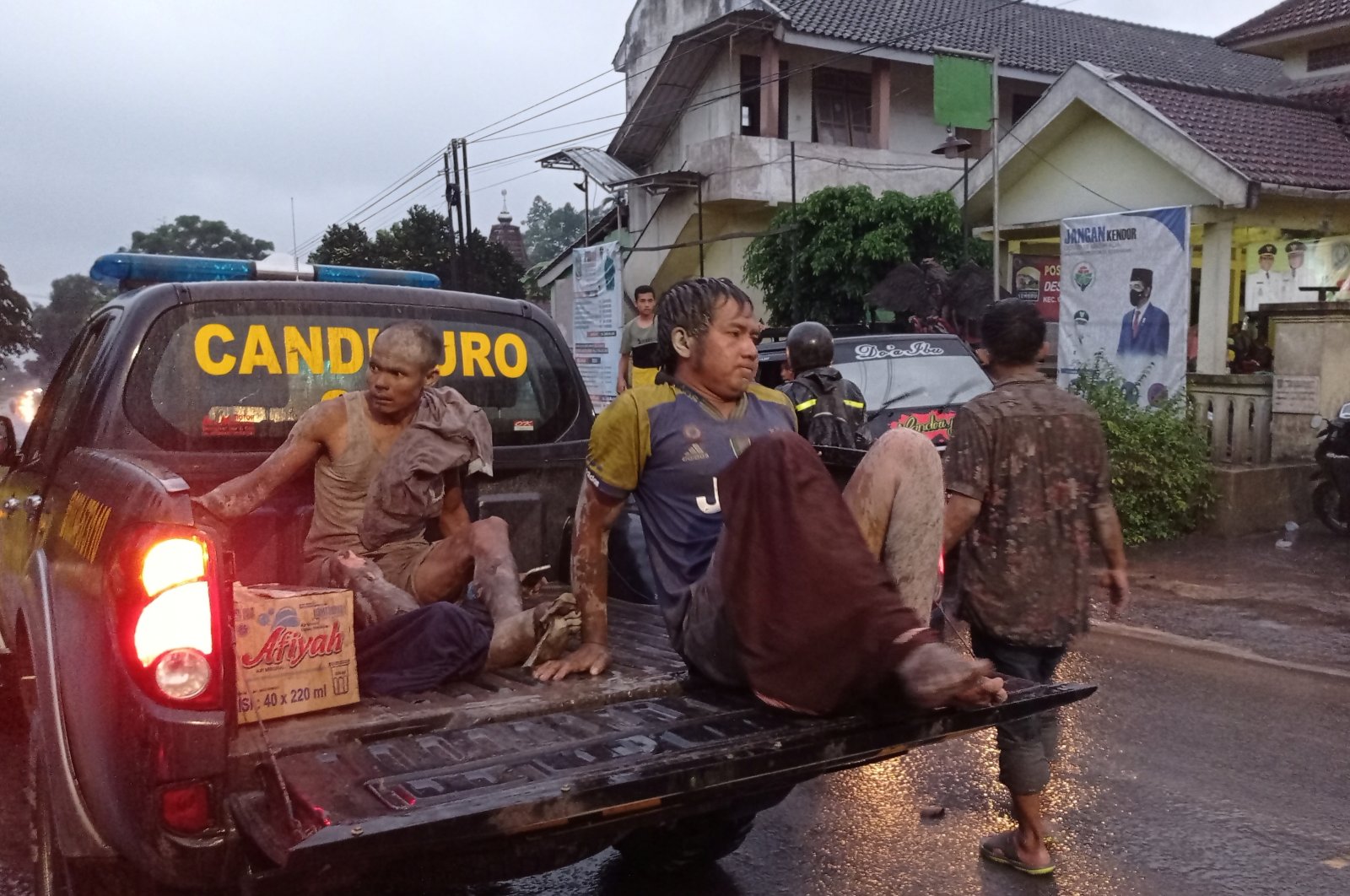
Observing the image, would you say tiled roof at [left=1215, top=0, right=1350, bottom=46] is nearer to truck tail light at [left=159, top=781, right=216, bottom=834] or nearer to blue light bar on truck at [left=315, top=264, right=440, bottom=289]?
blue light bar on truck at [left=315, top=264, right=440, bottom=289]

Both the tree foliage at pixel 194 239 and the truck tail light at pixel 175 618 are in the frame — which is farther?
the tree foliage at pixel 194 239

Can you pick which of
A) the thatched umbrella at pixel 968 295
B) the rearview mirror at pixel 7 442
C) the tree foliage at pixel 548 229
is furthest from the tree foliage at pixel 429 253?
the tree foliage at pixel 548 229

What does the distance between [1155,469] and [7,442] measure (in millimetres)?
7841

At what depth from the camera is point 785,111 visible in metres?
23.1

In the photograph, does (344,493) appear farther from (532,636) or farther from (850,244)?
(850,244)

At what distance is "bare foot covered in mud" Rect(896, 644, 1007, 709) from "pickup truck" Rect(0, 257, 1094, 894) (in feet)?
0.56

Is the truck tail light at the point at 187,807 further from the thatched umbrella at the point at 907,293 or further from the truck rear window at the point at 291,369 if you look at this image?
the thatched umbrella at the point at 907,293

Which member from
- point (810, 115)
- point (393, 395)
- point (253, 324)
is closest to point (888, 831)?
point (393, 395)

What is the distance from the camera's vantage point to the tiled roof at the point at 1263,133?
39.9 ft

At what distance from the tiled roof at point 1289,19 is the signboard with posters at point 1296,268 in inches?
121

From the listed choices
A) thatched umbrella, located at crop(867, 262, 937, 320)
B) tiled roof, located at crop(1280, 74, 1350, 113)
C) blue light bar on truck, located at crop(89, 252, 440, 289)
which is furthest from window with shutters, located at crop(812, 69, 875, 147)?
blue light bar on truck, located at crop(89, 252, 440, 289)

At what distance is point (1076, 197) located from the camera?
1439cm

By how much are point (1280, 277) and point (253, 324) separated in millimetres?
14085

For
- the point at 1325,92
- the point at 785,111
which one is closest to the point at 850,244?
the point at 785,111
